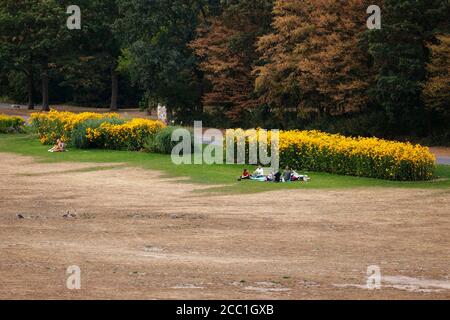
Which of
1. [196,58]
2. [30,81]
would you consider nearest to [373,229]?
[196,58]

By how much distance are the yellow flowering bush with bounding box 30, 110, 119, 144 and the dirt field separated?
15.6 m

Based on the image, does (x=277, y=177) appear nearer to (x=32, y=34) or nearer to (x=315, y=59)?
(x=315, y=59)

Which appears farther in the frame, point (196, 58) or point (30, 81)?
point (30, 81)

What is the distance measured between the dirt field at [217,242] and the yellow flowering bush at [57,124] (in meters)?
15.6

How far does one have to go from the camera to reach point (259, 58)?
59.1 metres

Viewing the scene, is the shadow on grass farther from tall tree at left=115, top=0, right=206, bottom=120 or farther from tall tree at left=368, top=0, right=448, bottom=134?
tall tree at left=115, top=0, right=206, bottom=120

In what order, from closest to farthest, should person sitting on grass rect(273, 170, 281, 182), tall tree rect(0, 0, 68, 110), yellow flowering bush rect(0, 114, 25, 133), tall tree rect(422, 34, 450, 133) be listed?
1. person sitting on grass rect(273, 170, 281, 182)
2. tall tree rect(422, 34, 450, 133)
3. yellow flowering bush rect(0, 114, 25, 133)
4. tall tree rect(0, 0, 68, 110)

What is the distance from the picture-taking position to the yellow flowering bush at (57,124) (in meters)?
49.8

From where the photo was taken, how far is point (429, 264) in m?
18.4

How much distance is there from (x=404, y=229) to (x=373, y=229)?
0.71m

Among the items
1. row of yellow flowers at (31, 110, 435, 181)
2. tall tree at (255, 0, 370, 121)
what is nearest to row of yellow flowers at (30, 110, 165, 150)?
tall tree at (255, 0, 370, 121)

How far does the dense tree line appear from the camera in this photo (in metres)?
48.3
